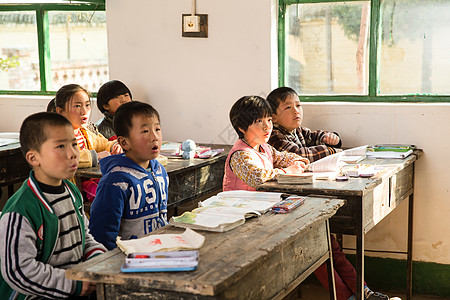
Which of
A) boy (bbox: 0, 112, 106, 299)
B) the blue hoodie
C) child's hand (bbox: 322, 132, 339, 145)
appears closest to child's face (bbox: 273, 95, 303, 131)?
child's hand (bbox: 322, 132, 339, 145)

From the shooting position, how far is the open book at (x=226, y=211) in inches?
87.2

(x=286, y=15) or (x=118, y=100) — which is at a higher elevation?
(x=286, y=15)

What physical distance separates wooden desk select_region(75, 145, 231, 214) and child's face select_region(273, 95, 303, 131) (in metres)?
0.46

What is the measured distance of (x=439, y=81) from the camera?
4.05 m

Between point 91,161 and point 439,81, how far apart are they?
7.49 ft

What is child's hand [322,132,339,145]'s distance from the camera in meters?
4.11

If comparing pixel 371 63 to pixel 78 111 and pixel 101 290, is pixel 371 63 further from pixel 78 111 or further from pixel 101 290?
pixel 101 290

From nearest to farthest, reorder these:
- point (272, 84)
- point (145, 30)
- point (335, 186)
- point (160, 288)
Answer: point (160, 288)
point (335, 186)
point (272, 84)
point (145, 30)

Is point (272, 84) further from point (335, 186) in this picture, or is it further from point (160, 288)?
point (160, 288)

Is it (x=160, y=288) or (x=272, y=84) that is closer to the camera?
(x=160, y=288)

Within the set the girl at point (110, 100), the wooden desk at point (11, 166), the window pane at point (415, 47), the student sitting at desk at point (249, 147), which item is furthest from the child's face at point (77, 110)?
the window pane at point (415, 47)

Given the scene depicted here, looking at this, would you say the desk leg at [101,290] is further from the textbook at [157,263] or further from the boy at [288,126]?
the boy at [288,126]

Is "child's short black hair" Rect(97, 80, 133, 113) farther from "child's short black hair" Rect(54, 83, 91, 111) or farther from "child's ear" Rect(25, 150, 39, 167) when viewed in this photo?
"child's ear" Rect(25, 150, 39, 167)

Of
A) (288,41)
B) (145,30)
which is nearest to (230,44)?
(288,41)
